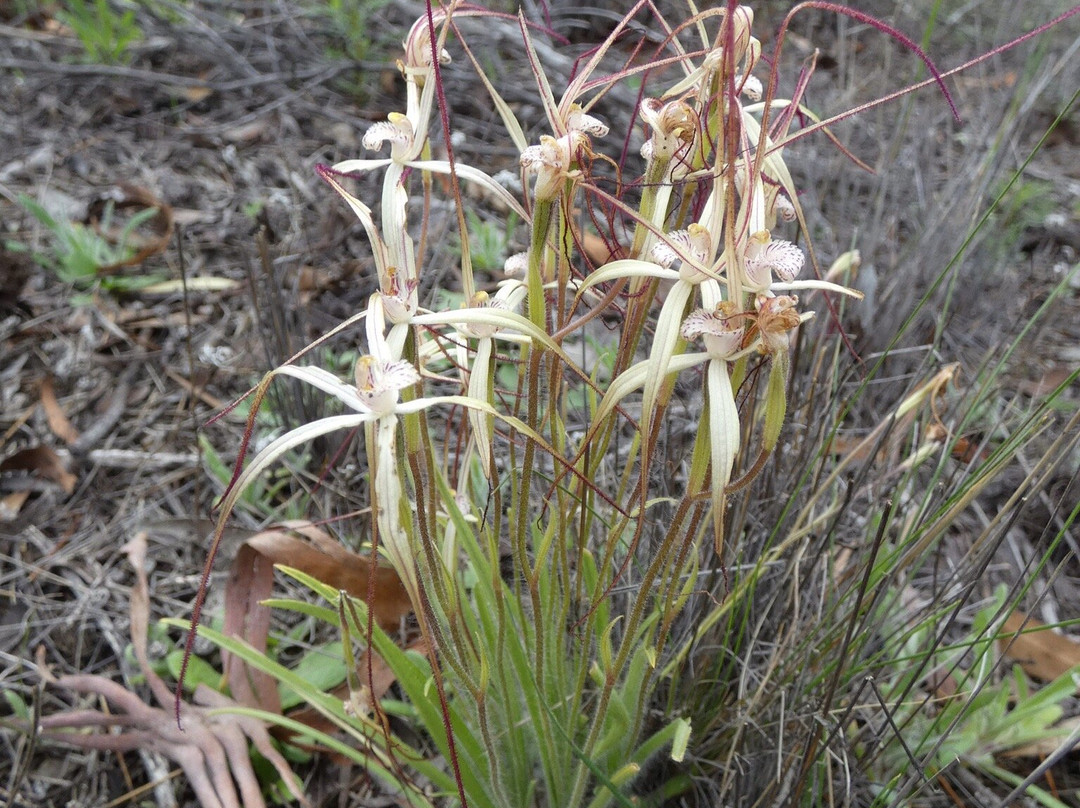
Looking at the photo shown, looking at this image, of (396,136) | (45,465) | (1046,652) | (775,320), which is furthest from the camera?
(45,465)

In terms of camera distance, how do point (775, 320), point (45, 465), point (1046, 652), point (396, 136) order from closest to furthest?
point (775, 320) → point (396, 136) → point (1046, 652) → point (45, 465)

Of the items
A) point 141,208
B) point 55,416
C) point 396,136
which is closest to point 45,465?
point 55,416

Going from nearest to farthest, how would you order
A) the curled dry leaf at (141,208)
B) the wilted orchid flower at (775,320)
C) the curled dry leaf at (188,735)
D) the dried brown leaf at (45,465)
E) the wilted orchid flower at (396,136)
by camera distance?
the wilted orchid flower at (775,320), the wilted orchid flower at (396,136), the curled dry leaf at (188,735), the dried brown leaf at (45,465), the curled dry leaf at (141,208)

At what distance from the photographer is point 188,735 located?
1074mm

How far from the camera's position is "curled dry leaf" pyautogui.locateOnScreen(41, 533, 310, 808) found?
1011 mm

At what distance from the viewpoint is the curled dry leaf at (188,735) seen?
1.01 meters

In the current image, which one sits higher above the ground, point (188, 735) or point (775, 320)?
point (775, 320)

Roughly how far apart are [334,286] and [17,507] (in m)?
0.74

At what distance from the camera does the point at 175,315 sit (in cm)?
182

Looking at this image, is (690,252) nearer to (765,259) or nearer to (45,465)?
(765,259)

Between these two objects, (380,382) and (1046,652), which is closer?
(380,382)

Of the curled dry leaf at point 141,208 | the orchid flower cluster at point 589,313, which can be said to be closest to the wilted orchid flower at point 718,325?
the orchid flower cluster at point 589,313

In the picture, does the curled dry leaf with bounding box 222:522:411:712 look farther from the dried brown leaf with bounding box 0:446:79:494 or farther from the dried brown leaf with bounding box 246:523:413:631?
the dried brown leaf with bounding box 0:446:79:494

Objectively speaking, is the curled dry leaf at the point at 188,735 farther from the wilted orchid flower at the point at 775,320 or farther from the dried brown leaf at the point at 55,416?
the wilted orchid flower at the point at 775,320
